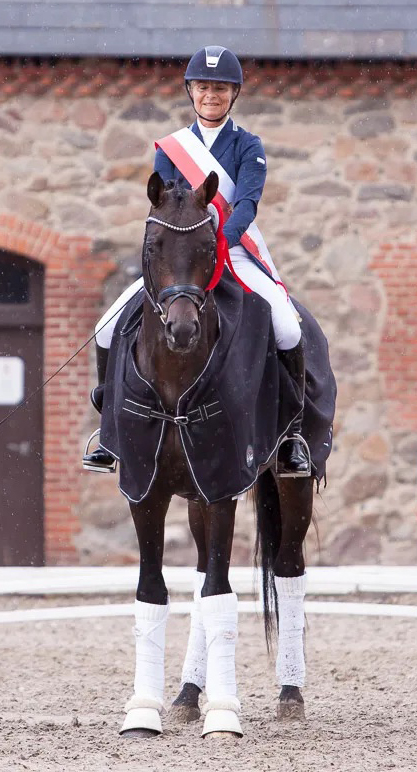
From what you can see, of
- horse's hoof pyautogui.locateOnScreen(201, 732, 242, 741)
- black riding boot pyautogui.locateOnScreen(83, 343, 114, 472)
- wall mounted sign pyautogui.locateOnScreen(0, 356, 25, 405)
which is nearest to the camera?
horse's hoof pyautogui.locateOnScreen(201, 732, 242, 741)

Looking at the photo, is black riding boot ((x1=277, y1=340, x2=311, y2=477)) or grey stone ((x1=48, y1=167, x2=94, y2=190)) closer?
black riding boot ((x1=277, y1=340, x2=311, y2=477))

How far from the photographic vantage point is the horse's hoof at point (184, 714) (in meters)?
6.55

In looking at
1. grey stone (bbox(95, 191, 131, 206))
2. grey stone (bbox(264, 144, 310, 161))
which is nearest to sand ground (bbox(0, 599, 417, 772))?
grey stone (bbox(95, 191, 131, 206))

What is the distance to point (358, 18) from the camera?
38.5 ft

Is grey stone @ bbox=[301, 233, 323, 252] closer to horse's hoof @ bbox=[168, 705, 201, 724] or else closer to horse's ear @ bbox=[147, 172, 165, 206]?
horse's hoof @ bbox=[168, 705, 201, 724]

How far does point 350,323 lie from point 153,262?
6537mm

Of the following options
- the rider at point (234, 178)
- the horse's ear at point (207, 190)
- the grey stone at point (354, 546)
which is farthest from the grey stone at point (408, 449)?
the horse's ear at point (207, 190)

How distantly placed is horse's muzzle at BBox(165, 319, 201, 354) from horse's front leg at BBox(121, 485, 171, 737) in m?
0.90

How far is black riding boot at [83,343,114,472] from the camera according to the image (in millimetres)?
6523

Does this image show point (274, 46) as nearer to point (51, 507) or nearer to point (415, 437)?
point (415, 437)

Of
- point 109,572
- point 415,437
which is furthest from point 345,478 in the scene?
point 109,572

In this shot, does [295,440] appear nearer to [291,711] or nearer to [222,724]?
[291,711]

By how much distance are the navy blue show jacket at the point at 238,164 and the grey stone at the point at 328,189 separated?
5.65 m

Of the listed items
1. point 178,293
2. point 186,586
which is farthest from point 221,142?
point 186,586
